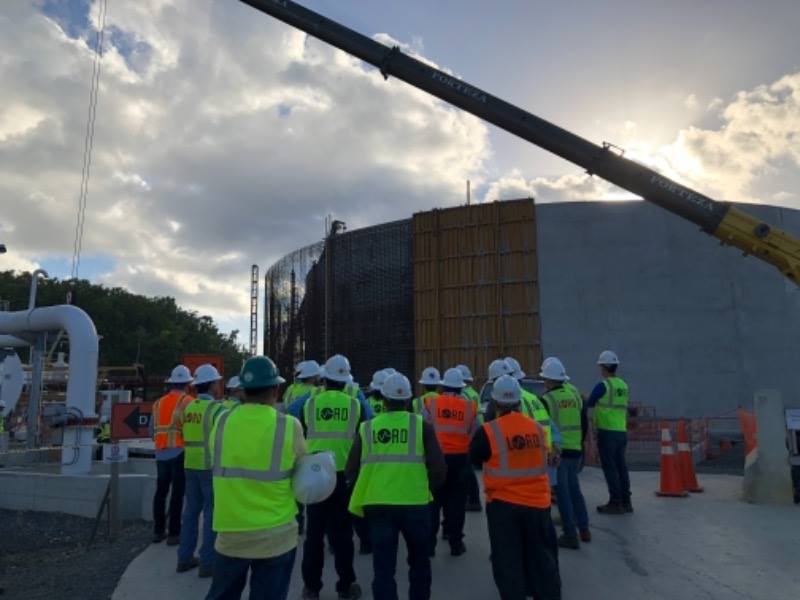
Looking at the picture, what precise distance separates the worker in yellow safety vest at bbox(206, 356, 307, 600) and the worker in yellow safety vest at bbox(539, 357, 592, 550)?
13.0 feet

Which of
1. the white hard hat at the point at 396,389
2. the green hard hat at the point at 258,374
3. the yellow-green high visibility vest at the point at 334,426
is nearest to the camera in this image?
the green hard hat at the point at 258,374

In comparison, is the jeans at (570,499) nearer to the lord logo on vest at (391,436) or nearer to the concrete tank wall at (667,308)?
the lord logo on vest at (391,436)

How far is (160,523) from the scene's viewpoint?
781 centimetres

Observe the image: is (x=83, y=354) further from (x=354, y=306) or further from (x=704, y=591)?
(x=354, y=306)

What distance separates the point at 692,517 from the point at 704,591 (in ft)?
10.8

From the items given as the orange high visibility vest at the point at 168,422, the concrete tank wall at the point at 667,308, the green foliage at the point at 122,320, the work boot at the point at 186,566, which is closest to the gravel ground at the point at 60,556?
the work boot at the point at 186,566

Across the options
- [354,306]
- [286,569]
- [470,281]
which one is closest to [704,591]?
[286,569]

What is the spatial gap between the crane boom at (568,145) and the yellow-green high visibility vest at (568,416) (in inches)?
278

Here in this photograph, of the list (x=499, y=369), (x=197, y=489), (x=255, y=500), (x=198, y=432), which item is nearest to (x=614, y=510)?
(x=499, y=369)

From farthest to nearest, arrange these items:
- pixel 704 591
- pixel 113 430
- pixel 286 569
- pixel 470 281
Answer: pixel 470 281 < pixel 113 430 < pixel 704 591 < pixel 286 569

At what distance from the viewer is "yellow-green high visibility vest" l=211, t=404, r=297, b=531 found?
3.65 m

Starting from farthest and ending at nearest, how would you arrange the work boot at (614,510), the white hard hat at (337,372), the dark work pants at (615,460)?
1. the work boot at (614,510)
2. the dark work pants at (615,460)
3. the white hard hat at (337,372)

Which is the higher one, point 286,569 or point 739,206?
point 739,206

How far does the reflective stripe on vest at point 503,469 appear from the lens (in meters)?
4.83
